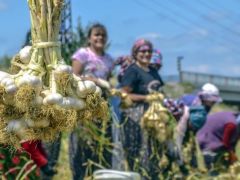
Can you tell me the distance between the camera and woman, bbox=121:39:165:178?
6.16 m

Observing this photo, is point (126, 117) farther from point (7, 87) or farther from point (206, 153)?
point (7, 87)

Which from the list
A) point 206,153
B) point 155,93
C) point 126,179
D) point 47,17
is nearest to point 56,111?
point 47,17

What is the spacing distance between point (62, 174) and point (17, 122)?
12.6 ft

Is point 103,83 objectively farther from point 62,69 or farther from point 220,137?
point 62,69

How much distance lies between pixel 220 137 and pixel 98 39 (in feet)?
7.70

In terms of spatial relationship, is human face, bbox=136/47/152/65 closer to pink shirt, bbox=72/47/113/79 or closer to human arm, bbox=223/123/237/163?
pink shirt, bbox=72/47/113/79

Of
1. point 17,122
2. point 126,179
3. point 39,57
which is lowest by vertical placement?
point 126,179

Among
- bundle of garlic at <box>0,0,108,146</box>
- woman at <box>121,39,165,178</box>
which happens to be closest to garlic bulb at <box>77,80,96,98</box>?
bundle of garlic at <box>0,0,108,146</box>

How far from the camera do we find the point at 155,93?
616 cm

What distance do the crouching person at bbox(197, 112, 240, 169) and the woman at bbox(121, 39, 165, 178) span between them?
4.84 feet

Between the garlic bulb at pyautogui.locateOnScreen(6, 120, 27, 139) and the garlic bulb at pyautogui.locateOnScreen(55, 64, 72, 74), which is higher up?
the garlic bulb at pyautogui.locateOnScreen(55, 64, 72, 74)

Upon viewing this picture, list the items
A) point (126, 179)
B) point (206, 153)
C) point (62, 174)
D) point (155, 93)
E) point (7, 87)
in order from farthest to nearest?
point (206, 153) → point (62, 174) → point (155, 93) → point (126, 179) → point (7, 87)

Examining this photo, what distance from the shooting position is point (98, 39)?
5.86 metres

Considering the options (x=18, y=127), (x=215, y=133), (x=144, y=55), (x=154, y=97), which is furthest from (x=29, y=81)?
(x=215, y=133)
